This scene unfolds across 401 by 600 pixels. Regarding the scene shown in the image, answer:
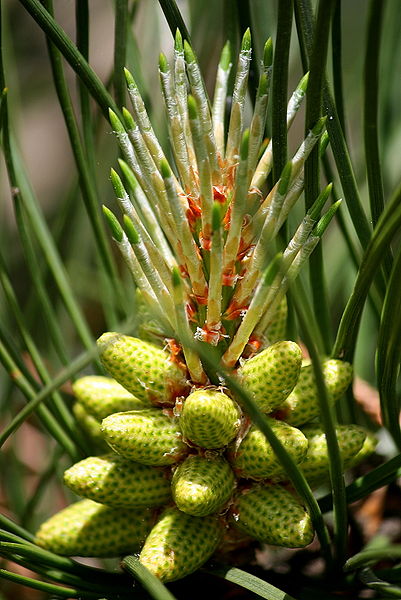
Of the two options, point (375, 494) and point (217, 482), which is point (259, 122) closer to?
point (217, 482)

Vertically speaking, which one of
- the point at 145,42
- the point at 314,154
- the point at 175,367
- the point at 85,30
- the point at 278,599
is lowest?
the point at 278,599

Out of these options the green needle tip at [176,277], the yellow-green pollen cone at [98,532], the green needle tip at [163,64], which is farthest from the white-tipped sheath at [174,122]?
the yellow-green pollen cone at [98,532]

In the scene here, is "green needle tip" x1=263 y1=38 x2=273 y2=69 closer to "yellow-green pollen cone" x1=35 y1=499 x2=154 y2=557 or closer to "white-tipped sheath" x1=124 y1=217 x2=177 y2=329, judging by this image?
"white-tipped sheath" x1=124 y1=217 x2=177 y2=329

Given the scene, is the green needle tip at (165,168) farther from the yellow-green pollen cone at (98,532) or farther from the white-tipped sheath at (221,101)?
the yellow-green pollen cone at (98,532)

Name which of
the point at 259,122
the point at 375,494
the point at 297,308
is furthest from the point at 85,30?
the point at 375,494

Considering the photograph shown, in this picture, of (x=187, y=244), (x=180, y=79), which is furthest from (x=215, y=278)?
(x=180, y=79)

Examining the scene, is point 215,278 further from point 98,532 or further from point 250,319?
point 98,532

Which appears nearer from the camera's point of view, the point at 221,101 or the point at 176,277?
the point at 176,277
